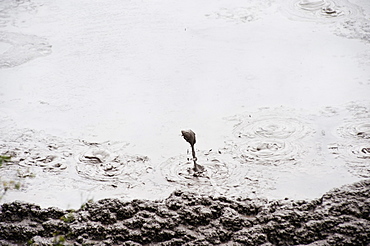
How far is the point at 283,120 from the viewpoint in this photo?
274 cm

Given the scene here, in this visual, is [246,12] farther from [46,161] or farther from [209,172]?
[46,161]

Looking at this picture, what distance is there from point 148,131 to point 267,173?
0.75 m

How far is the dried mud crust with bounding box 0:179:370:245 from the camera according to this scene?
6.25 ft

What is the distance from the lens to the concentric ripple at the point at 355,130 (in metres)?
2.55

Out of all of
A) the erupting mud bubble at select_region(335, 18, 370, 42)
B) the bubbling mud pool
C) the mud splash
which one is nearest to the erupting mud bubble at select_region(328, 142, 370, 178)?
the bubbling mud pool

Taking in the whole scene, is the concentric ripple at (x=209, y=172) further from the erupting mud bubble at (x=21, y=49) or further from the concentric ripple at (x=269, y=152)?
the erupting mud bubble at (x=21, y=49)

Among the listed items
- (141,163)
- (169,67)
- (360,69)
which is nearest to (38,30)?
(169,67)

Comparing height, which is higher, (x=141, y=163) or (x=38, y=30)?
(x=38, y=30)

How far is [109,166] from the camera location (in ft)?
8.18

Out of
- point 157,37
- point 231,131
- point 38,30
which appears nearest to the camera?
point 231,131

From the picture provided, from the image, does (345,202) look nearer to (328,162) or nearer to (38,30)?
(328,162)

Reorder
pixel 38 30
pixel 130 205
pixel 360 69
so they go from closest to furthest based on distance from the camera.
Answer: pixel 130 205 < pixel 360 69 < pixel 38 30

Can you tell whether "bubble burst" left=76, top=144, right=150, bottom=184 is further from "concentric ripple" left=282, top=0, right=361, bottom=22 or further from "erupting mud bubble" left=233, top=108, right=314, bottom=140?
"concentric ripple" left=282, top=0, right=361, bottom=22

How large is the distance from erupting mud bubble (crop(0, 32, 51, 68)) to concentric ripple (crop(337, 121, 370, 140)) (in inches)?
86.8
